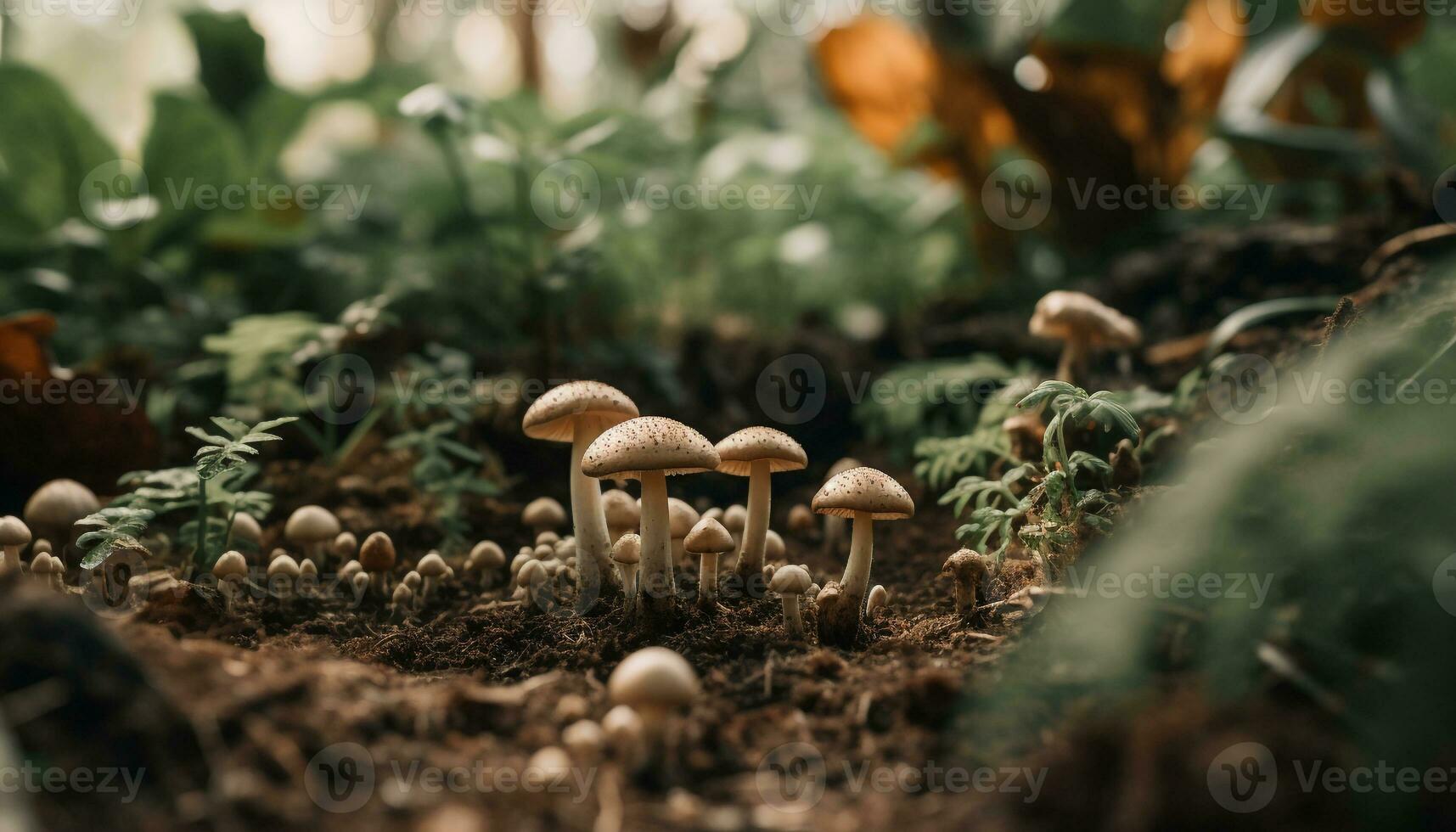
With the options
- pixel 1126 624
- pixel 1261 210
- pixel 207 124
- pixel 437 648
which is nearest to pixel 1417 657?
pixel 1126 624

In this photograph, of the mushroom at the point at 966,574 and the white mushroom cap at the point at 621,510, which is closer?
the mushroom at the point at 966,574

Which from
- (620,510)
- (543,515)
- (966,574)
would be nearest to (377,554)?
(543,515)

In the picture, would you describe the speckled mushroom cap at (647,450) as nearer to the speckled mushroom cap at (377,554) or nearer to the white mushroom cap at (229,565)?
the speckled mushroom cap at (377,554)

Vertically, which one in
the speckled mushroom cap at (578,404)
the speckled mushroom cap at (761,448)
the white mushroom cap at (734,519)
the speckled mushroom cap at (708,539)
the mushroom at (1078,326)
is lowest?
the white mushroom cap at (734,519)

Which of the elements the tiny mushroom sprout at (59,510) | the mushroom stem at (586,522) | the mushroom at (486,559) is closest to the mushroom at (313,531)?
the mushroom at (486,559)

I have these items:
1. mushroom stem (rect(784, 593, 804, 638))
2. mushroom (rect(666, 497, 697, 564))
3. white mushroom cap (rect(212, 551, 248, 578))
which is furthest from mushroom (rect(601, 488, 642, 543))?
white mushroom cap (rect(212, 551, 248, 578))

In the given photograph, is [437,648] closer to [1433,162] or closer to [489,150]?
[489,150]
